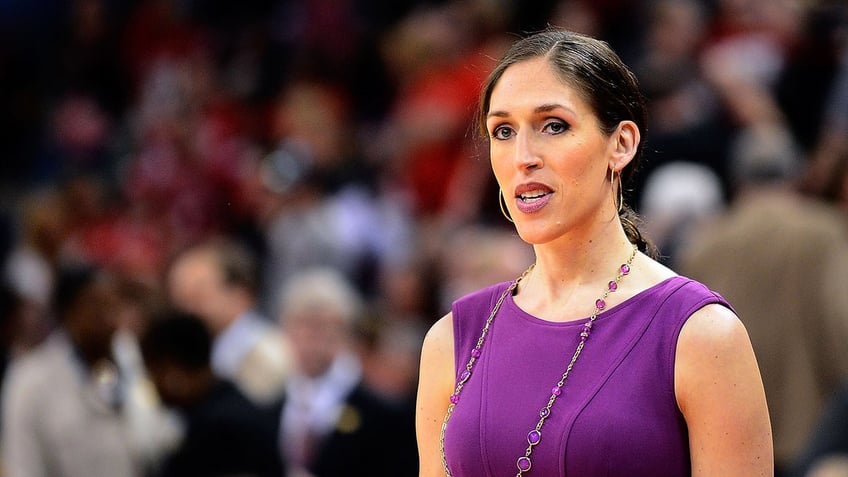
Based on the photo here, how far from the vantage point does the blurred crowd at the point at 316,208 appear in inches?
239

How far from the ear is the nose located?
16 cm

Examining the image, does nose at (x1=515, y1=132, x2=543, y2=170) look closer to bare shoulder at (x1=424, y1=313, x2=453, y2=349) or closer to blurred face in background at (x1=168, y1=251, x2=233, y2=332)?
bare shoulder at (x1=424, y1=313, x2=453, y2=349)

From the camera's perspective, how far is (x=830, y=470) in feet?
14.5

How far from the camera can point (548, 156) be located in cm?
279

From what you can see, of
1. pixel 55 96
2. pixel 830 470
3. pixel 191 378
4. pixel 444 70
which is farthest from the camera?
pixel 55 96

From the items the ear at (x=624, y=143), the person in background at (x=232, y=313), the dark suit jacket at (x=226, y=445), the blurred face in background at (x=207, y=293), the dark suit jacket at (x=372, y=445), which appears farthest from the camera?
the blurred face in background at (x=207, y=293)

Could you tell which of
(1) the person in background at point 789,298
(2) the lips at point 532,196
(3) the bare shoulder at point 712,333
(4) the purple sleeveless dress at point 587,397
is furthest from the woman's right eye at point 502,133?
(1) the person in background at point 789,298

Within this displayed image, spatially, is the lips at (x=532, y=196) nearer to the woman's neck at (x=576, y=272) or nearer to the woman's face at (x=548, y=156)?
the woman's face at (x=548, y=156)

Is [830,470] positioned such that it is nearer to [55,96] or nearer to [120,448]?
[120,448]

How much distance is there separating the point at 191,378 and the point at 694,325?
329 centimetres

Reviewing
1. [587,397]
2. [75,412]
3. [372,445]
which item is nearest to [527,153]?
[587,397]

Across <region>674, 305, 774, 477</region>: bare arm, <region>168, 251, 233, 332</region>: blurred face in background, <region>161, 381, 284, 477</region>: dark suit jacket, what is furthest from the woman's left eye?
<region>168, 251, 233, 332</region>: blurred face in background

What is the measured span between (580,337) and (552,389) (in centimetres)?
12

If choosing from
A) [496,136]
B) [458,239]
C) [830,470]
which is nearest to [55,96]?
[458,239]
